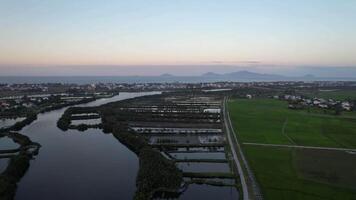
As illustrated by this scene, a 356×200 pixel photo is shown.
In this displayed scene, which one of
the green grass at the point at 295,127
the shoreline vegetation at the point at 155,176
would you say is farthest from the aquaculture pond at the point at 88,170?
the green grass at the point at 295,127

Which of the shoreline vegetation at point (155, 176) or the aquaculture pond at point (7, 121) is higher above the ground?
the shoreline vegetation at point (155, 176)

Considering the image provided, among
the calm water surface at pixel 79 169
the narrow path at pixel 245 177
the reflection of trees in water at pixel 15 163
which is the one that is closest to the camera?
the narrow path at pixel 245 177

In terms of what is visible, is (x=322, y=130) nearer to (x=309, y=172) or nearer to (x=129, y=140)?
(x=309, y=172)

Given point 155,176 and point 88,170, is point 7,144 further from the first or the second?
point 155,176

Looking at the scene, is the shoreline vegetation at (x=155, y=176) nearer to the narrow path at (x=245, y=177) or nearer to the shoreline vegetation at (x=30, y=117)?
the narrow path at (x=245, y=177)

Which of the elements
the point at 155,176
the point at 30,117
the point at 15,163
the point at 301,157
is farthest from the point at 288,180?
the point at 30,117

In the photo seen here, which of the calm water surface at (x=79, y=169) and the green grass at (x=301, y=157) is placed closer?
the green grass at (x=301, y=157)

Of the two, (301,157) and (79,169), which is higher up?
(301,157)
